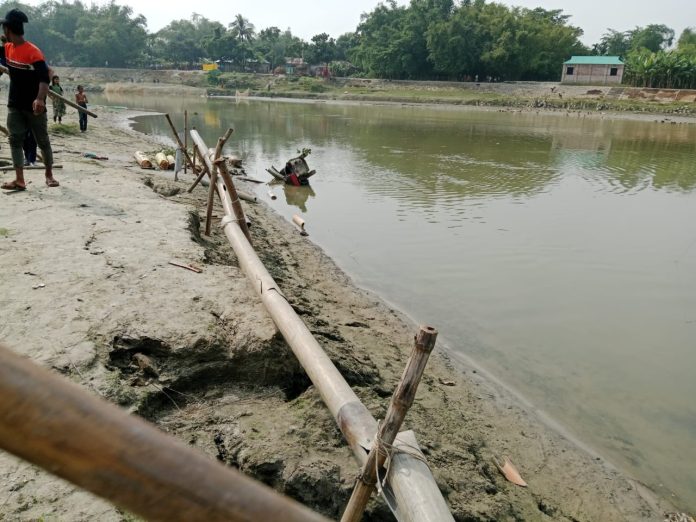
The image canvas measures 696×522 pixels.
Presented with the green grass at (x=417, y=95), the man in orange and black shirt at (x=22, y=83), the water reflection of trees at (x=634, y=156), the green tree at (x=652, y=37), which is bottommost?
the water reflection of trees at (x=634, y=156)

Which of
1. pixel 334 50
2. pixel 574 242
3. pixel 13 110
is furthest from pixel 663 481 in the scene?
pixel 334 50

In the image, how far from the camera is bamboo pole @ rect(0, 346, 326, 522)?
0.89 metres

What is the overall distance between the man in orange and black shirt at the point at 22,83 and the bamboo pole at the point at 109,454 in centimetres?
695

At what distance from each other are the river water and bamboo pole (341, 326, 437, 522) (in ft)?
10.0

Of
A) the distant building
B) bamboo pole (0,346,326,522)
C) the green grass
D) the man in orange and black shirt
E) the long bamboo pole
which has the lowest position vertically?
the long bamboo pole

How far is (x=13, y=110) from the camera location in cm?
690

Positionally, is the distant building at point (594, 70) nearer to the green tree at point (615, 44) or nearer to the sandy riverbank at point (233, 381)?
the green tree at point (615, 44)

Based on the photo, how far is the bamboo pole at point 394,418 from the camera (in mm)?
2438

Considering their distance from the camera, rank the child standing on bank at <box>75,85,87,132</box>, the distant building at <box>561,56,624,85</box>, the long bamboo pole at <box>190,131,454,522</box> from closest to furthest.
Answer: the long bamboo pole at <box>190,131,454,522</box>
the child standing on bank at <box>75,85,87,132</box>
the distant building at <box>561,56,624,85</box>

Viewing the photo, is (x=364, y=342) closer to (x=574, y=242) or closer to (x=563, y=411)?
(x=563, y=411)

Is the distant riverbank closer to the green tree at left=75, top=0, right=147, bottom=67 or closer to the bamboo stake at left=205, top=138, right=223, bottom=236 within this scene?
the green tree at left=75, top=0, right=147, bottom=67

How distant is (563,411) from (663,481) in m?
1.05

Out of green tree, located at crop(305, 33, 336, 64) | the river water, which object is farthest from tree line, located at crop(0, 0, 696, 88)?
the river water

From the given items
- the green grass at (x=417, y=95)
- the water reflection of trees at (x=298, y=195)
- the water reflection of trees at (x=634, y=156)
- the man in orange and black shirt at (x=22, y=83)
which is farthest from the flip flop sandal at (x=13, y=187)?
the green grass at (x=417, y=95)
